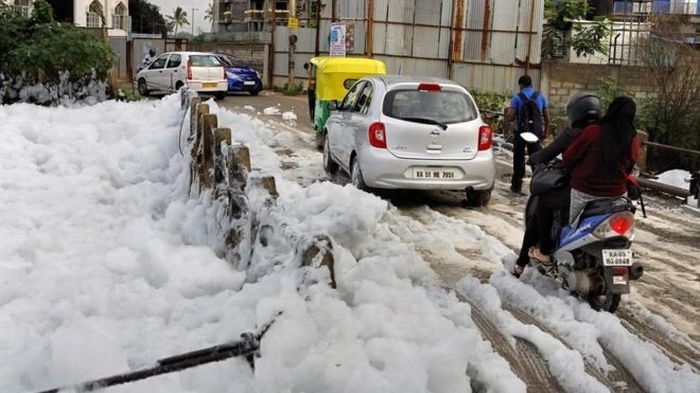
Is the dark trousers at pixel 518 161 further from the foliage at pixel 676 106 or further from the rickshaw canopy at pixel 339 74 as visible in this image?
the foliage at pixel 676 106

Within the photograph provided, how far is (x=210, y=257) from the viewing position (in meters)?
5.48

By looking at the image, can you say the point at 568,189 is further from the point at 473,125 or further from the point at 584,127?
the point at 473,125

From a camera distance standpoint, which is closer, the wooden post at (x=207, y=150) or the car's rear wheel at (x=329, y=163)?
the wooden post at (x=207, y=150)

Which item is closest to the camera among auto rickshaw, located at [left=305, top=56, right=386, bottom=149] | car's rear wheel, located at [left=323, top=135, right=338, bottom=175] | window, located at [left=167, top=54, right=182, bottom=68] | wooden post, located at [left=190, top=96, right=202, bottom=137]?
wooden post, located at [left=190, top=96, right=202, bottom=137]

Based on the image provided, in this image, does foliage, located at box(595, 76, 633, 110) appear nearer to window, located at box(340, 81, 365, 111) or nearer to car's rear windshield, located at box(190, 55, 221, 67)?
window, located at box(340, 81, 365, 111)

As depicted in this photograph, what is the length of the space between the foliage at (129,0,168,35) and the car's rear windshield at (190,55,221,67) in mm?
61895

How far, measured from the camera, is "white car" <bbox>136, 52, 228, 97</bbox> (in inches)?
974

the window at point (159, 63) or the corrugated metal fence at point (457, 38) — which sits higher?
the corrugated metal fence at point (457, 38)

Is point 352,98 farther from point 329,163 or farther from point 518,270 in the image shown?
point 518,270

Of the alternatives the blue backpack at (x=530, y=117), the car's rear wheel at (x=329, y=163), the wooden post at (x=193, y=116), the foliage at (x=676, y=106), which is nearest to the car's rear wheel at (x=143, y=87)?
the car's rear wheel at (x=329, y=163)

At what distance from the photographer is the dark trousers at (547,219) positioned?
5.96 m

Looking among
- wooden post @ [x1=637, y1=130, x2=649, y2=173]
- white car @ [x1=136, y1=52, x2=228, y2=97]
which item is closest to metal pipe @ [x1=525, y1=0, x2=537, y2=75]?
white car @ [x1=136, y1=52, x2=228, y2=97]

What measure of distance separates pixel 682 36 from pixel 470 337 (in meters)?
16.9

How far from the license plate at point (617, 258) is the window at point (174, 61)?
71.9 feet
